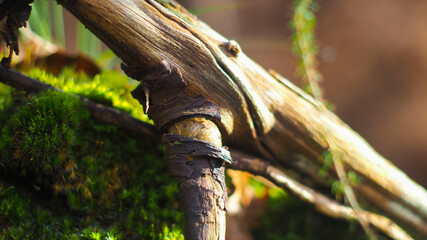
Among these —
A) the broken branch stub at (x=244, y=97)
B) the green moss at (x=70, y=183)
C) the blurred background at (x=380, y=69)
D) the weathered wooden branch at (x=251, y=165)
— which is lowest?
the green moss at (x=70, y=183)

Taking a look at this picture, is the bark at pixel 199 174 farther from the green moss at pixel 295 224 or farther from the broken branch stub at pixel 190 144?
the green moss at pixel 295 224

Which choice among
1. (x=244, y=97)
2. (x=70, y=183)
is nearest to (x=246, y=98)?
(x=244, y=97)

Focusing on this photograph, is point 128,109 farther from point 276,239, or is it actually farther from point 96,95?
point 276,239

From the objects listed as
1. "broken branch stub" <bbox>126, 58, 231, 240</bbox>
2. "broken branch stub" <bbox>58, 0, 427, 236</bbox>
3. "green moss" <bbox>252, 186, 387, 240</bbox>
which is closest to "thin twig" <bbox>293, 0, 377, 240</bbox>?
"broken branch stub" <bbox>58, 0, 427, 236</bbox>

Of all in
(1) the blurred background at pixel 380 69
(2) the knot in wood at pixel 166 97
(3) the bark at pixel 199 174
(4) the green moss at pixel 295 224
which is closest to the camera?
(3) the bark at pixel 199 174

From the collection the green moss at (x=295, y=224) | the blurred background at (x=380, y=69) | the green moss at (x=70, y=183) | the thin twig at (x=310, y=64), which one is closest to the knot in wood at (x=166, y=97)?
the green moss at (x=70, y=183)

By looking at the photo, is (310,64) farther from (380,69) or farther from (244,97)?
(380,69)

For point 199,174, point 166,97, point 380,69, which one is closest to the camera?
point 199,174
